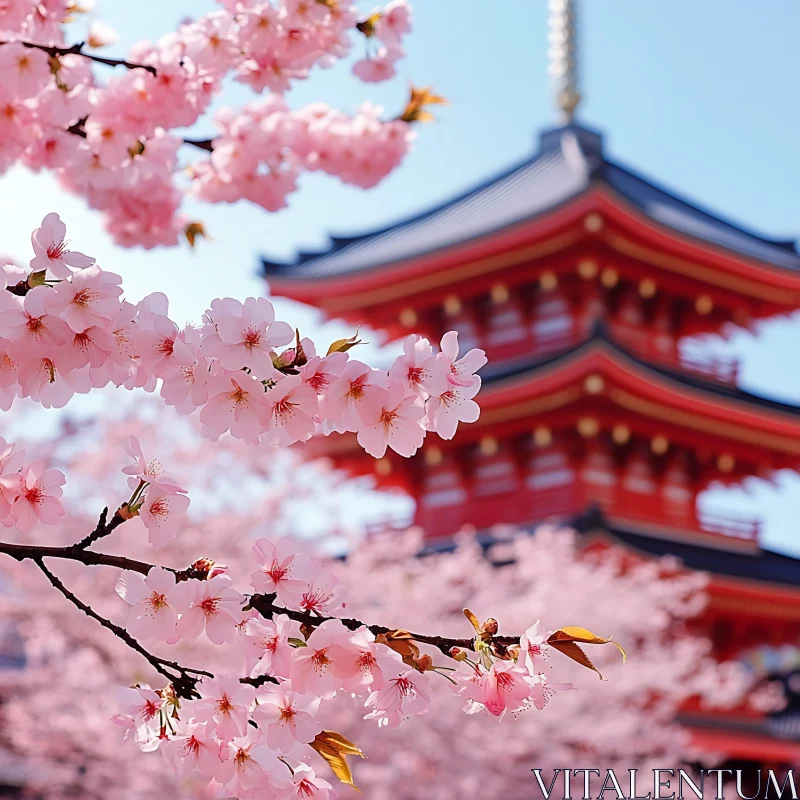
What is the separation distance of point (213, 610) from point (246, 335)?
1.42ft

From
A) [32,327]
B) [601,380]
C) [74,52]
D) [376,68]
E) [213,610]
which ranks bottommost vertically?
[213,610]

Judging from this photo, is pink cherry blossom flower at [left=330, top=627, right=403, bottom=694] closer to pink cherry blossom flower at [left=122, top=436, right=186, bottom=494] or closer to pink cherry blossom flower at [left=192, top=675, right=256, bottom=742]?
pink cherry blossom flower at [left=192, top=675, right=256, bottom=742]

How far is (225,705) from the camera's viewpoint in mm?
1732

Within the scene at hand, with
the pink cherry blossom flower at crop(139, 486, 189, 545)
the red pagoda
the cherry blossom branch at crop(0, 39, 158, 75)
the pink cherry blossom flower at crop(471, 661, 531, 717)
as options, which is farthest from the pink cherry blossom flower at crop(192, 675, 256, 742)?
the red pagoda

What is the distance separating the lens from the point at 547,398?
1434 cm

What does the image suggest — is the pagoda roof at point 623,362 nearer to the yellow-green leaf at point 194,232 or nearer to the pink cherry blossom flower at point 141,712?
the yellow-green leaf at point 194,232

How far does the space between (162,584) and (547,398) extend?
12.8 metres

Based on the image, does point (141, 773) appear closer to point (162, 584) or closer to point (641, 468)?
point (641, 468)

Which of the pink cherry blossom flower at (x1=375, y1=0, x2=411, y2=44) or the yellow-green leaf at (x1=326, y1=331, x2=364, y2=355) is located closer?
the yellow-green leaf at (x1=326, y1=331, x2=364, y2=355)

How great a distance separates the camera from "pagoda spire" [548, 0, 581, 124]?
19.9 m

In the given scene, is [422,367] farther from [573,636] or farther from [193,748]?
[193,748]

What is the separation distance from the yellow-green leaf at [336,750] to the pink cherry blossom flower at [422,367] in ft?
1.79

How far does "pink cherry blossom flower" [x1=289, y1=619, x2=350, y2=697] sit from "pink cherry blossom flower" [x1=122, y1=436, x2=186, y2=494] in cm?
31

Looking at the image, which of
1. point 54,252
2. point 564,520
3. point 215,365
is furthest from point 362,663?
point 564,520
